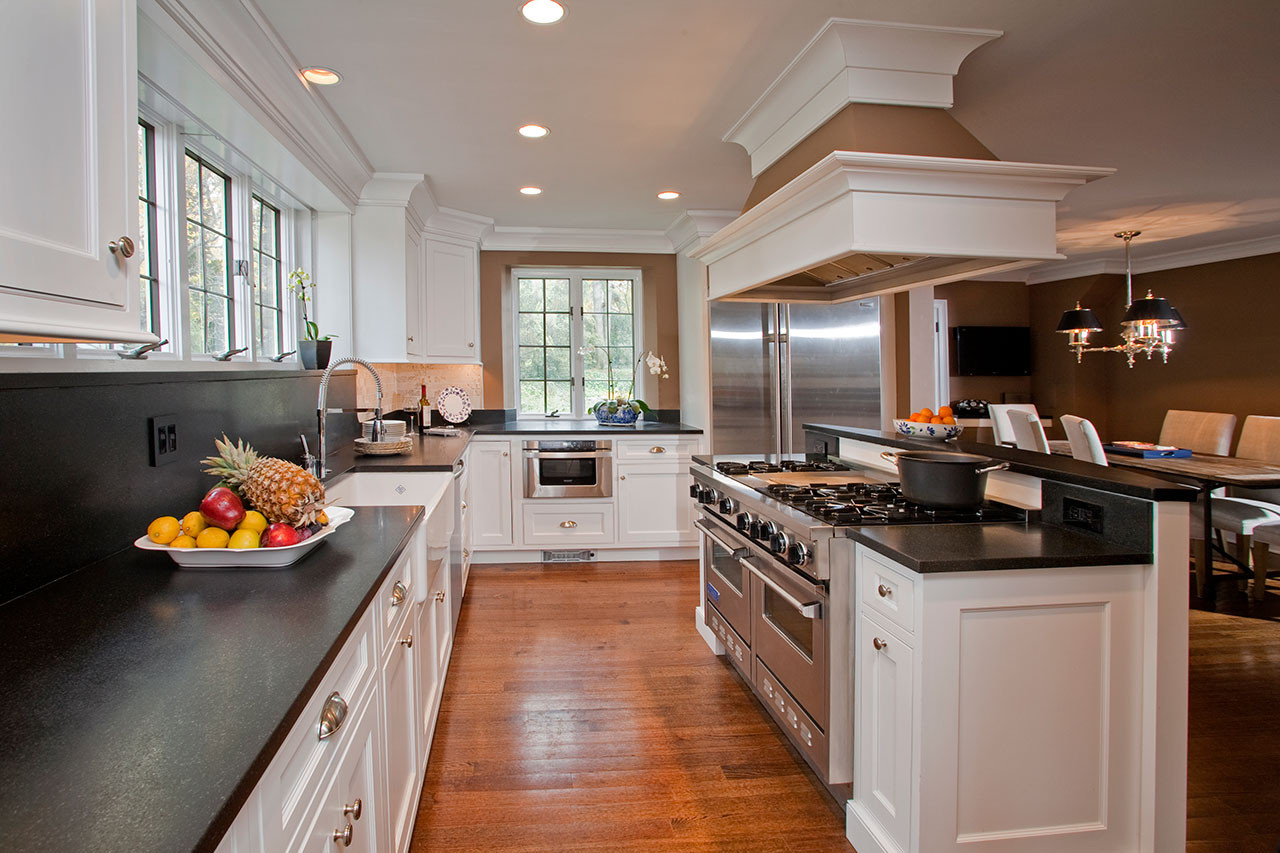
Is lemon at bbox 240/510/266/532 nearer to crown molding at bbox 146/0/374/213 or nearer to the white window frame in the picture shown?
crown molding at bbox 146/0/374/213

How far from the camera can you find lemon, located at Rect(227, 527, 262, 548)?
5.01 ft

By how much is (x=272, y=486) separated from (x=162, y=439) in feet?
1.34

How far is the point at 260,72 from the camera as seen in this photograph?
2385 mm

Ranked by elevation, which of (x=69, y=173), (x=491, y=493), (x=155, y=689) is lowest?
(x=491, y=493)

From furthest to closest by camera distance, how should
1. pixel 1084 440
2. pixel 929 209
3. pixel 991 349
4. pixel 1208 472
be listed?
pixel 991 349
pixel 1084 440
pixel 1208 472
pixel 929 209

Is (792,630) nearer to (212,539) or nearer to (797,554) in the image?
(797,554)

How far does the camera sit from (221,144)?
2.65 metres

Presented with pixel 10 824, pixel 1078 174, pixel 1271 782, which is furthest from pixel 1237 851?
pixel 10 824

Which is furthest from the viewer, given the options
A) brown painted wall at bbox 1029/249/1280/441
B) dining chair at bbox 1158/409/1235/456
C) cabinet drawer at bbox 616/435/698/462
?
brown painted wall at bbox 1029/249/1280/441

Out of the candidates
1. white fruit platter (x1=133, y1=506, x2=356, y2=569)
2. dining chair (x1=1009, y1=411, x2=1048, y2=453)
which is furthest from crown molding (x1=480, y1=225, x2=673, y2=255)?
white fruit platter (x1=133, y1=506, x2=356, y2=569)

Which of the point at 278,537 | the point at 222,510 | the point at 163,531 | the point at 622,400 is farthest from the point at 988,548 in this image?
the point at 622,400

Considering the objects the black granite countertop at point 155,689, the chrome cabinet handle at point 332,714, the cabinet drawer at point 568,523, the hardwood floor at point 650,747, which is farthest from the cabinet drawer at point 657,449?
the chrome cabinet handle at point 332,714

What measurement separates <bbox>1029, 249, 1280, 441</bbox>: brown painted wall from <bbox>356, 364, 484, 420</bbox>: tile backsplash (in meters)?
6.31

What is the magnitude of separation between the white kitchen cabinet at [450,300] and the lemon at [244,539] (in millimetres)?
3341
